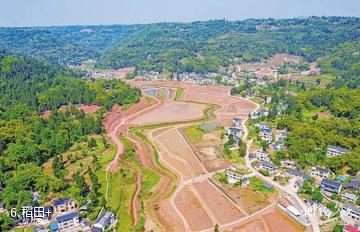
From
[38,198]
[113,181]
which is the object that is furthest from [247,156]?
[38,198]

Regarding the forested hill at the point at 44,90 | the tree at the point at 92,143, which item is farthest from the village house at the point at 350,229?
the forested hill at the point at 44,90

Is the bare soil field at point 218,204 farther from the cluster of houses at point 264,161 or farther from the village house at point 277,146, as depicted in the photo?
the village house at point 277,146

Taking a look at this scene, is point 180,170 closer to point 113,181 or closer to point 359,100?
point 113,181

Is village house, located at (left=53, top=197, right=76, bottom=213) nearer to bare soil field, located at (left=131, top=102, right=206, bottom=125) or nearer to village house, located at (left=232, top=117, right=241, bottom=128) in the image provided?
bare soil field, located at (left=131, top=102, right=206, bottom=125)

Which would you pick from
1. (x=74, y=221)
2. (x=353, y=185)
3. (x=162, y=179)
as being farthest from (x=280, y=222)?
(x=74, y=221)

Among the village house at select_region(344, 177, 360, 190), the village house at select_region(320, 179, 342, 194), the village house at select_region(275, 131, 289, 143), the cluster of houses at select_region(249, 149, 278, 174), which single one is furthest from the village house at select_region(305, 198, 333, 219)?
the village house at select_region(275, 131, 289, 143)
